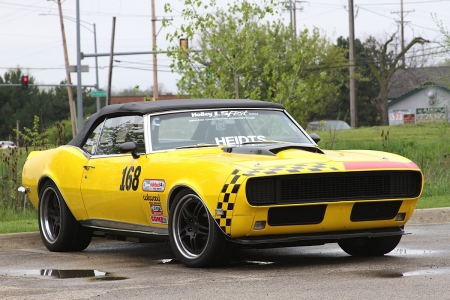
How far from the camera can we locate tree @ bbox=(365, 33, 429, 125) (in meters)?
73.2

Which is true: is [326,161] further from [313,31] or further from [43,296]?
[313,31]

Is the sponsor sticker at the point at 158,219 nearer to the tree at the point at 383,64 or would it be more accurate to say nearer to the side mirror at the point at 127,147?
the side mirror at the point at 127,147

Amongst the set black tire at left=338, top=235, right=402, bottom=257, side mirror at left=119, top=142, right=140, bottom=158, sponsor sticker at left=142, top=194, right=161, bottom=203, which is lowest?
black tire at left=338, top=235, right=402, bottom=257

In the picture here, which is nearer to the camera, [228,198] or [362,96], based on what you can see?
[228,198]

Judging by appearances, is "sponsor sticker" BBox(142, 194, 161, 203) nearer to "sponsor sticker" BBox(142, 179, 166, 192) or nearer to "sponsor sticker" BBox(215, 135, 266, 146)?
"sponsor sticker" BBox(142, 179, 166, 192)

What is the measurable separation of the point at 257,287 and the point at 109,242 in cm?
440

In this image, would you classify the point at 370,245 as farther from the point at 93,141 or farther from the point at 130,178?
the point at 93,141

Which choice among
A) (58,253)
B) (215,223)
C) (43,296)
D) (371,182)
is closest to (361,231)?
(371,182)

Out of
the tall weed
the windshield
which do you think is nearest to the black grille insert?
the windshield

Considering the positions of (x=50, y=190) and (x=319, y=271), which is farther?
(x=50, y=190)

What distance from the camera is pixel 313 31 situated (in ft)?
202

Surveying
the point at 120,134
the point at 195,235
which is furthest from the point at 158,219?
the point at 120,134

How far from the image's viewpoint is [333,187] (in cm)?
709

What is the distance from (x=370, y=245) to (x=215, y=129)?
6.07ft
